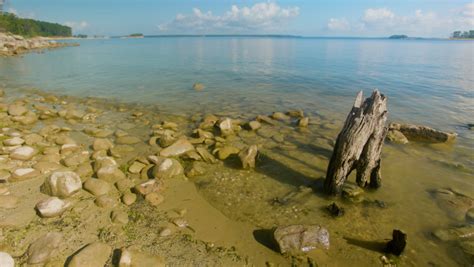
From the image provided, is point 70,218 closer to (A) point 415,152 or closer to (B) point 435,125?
(A) point 415,152

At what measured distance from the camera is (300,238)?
16.9 ft

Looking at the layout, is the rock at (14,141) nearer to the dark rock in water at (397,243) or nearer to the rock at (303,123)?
the rock at (303,123)

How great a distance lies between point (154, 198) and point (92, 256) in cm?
203

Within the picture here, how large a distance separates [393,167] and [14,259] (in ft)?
34.0

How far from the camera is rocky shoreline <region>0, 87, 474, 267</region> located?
4945 millimetres

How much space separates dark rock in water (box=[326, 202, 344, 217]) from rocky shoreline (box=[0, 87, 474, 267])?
719mm

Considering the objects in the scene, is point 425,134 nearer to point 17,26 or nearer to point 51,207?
point 51,207

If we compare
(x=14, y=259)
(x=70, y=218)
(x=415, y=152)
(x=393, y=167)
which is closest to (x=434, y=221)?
(x=393, y=167)

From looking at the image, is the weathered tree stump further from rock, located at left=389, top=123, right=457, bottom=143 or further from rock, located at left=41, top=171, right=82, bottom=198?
rock, located at left=41, top=171, right=82, bottom=198

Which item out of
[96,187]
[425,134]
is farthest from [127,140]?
[425,134]

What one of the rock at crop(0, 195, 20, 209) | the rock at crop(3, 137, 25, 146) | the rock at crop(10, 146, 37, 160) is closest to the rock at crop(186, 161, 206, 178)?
the rock at crop(0, 195, 20, 209)

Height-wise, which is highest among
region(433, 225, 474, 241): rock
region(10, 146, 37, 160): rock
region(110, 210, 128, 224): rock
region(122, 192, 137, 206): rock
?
region(10, 146, 37, 160): rock

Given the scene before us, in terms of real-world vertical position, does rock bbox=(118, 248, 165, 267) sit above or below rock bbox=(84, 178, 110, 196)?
below

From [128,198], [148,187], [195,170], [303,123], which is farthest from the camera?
Result: [303,123]
